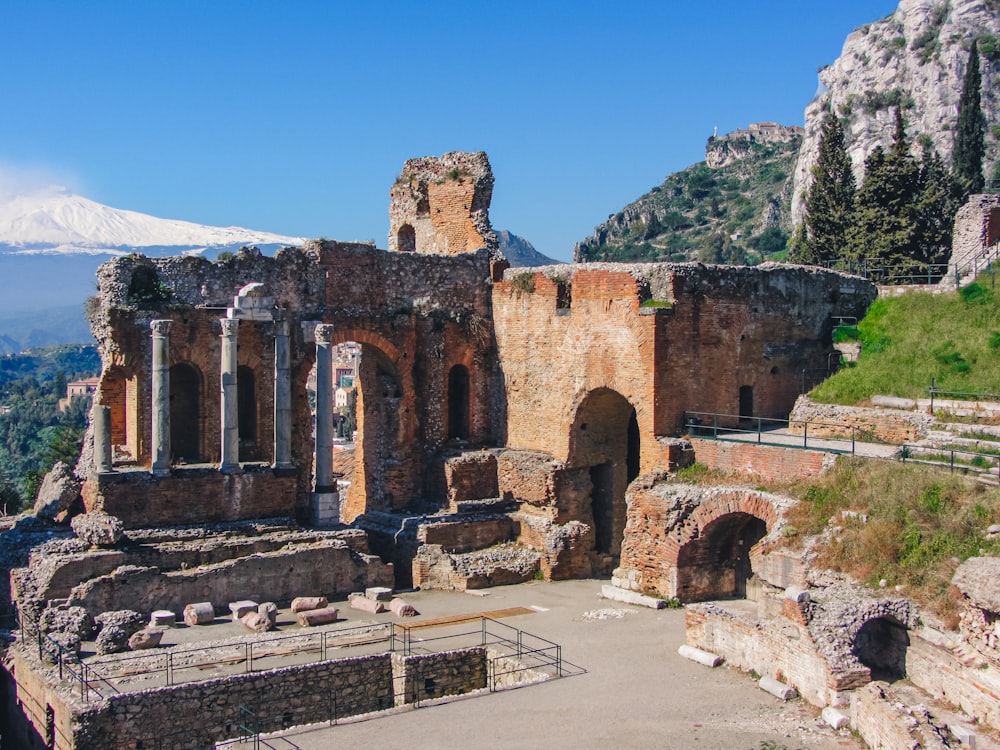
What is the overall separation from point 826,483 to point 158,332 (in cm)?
1389

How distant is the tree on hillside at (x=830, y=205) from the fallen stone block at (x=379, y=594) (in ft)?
70.2

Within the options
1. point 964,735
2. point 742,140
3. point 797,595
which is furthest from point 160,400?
point 742,140

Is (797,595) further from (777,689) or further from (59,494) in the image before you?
(59,494)

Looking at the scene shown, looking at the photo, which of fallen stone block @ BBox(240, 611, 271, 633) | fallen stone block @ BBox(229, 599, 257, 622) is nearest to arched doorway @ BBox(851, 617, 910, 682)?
fallen stone block @ BBox(240, 611, 271, 633)

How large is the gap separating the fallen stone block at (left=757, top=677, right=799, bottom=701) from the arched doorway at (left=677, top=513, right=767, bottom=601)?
5620 mm

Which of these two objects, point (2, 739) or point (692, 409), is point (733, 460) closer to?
point (692, 409)

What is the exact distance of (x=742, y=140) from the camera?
123188 millimetres

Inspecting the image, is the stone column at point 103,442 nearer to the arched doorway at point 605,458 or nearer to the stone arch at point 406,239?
the arched doorway at point 605,458

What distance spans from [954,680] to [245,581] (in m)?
13.6

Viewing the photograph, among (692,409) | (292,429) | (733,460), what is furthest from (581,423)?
(292,429)

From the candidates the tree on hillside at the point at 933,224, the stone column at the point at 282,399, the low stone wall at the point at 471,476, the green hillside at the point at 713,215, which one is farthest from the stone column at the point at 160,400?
the green hillside at the point at 713,215

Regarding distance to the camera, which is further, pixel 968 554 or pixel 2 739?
pixel 2 739

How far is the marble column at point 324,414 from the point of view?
26.5 metres

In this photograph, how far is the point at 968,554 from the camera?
659 inches
